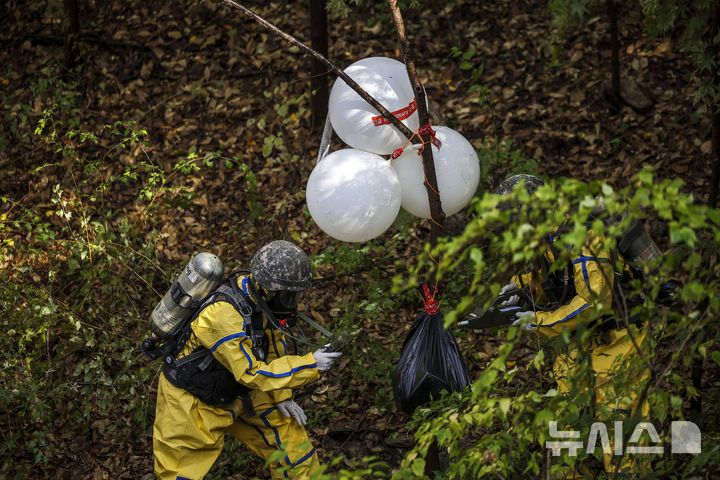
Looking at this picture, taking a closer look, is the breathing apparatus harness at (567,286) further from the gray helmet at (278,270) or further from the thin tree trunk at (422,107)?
the gray helmet at (278,270)

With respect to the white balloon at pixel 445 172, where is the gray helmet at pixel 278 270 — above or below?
below

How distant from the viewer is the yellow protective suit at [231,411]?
159 inches

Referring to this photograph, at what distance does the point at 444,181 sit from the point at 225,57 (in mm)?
6193

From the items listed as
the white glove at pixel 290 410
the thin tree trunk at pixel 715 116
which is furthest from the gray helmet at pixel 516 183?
the white glove at pixel 290 410

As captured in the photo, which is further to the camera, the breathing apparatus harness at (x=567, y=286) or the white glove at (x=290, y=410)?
the white glove at (x=290, y=410)

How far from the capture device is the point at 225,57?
8.93 m

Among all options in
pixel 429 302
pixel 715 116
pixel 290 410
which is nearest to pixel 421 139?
pixel 429 302

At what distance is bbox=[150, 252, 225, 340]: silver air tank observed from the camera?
13.8ft

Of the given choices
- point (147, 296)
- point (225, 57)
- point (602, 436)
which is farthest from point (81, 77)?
point (602, 436)

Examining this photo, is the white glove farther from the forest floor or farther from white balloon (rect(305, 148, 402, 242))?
white balloon (rect(305, 148, 402, 242))

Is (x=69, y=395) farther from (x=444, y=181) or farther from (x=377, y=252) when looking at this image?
(x=444, y=181)

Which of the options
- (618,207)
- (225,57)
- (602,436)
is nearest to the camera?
(618,207)

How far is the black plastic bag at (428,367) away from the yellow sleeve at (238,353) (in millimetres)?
686

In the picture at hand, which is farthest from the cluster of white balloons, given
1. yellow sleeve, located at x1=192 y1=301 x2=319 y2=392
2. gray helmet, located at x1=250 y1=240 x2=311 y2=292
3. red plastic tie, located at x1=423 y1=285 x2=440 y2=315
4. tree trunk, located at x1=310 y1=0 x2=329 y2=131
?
tree trunk, located at x1=310 y1=0 x2=329 y2=131
